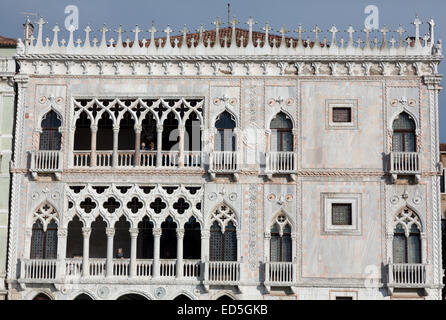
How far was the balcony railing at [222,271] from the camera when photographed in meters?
28.6

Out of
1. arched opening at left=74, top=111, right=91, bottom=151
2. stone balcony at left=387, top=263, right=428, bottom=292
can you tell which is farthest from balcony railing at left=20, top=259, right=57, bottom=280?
stone balcony at left=387, top=263, right=428, bottom=292

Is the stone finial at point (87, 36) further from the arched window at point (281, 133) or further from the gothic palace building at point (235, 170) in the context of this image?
the arched window at point (281, 133)

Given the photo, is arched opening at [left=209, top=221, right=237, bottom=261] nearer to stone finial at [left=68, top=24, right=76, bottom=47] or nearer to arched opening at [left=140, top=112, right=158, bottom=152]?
arched opening at [left=140, top=112, right=158, bottom=152]

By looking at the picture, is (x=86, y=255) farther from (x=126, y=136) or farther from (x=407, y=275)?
(x=407, y=275)

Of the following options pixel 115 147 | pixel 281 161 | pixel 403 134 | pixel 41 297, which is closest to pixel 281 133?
pixel 281 161

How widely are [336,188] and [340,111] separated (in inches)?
109

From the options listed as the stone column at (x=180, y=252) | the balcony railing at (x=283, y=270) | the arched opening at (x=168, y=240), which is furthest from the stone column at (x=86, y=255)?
the balcony railing at (x=283, y=270)

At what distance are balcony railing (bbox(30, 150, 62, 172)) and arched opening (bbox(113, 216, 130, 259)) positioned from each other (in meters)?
3.37

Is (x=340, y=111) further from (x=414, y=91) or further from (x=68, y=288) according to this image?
(x=68, y=288)

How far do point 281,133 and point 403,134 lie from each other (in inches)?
168

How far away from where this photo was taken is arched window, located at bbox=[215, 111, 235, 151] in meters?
29.8

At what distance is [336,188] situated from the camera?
95.7ft

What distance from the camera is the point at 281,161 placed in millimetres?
29281

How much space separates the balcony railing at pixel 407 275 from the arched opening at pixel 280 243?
11.7 ft
